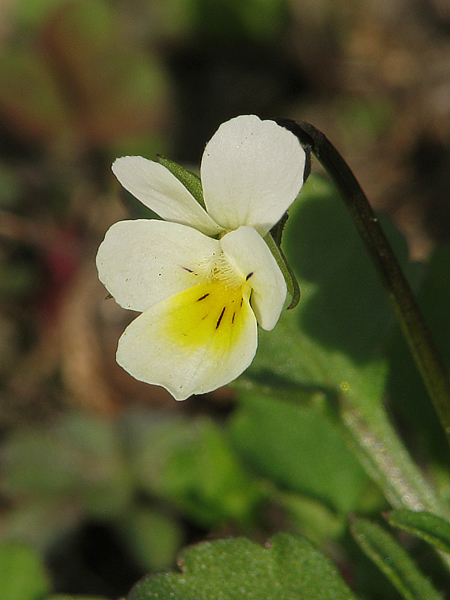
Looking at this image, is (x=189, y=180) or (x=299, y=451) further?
(x=299, y=451)

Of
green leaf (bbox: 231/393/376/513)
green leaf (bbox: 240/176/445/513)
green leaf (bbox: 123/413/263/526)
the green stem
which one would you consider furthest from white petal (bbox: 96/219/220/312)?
green leaf (bbox: 123/413/263/526)

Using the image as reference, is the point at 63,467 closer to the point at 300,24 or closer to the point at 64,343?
the point at 64,343

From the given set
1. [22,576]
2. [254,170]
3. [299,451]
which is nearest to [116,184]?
[299,451]

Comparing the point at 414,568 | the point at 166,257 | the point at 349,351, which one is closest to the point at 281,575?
the point at 414,568

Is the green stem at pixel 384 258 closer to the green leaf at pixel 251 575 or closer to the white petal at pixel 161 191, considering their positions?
the white petal at pixel 161 191

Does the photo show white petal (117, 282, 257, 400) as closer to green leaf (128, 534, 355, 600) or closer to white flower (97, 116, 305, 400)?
white flower (97, 116, 305, 400)

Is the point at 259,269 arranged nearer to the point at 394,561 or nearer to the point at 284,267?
the point at 284,267
